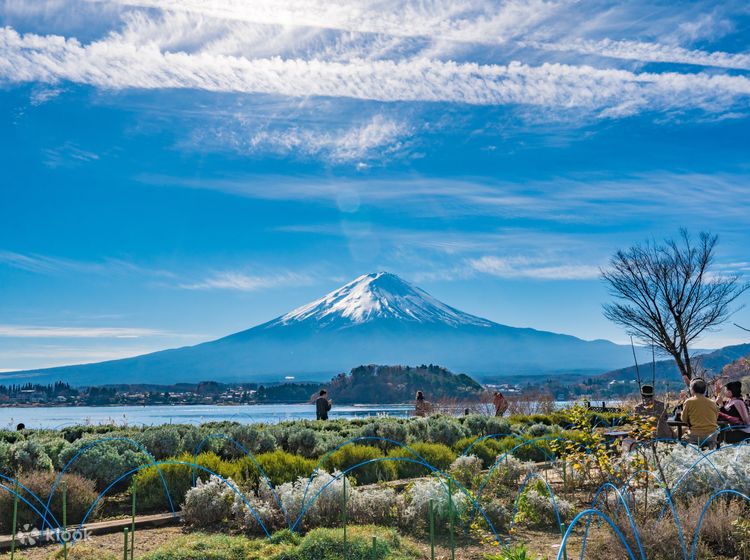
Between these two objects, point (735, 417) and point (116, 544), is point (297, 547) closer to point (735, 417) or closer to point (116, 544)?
point (116, 544)

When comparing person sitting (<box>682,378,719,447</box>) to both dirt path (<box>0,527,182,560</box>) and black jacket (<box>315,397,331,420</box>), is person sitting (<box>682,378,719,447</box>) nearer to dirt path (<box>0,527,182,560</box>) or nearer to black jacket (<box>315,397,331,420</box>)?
dirt path (<box>0,527,182,560</box>)

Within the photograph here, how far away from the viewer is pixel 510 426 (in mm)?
15250

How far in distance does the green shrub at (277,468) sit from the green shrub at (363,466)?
47cm

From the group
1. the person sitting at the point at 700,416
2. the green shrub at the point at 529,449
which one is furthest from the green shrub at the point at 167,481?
the person sitting at the point at 700,416

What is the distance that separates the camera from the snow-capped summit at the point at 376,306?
16062 centimetres

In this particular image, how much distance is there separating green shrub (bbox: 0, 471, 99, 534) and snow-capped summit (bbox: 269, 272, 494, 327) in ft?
464

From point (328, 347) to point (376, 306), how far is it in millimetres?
16913

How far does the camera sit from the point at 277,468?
9453mm

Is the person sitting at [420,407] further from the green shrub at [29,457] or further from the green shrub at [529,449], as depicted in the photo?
the green shrub at [29,457]

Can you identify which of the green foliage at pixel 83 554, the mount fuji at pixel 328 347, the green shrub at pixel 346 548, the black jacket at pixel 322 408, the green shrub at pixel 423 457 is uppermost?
the mount fuji at pixel 328 347

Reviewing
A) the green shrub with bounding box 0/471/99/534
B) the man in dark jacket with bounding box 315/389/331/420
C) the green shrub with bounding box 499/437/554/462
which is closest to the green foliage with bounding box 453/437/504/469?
the green shrub with bounding box 499/437/554/462

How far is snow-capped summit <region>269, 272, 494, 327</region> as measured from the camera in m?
161

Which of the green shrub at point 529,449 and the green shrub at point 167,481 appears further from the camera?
the green shrub at point 529,449

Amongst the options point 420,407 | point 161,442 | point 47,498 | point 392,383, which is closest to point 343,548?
point 47,498
